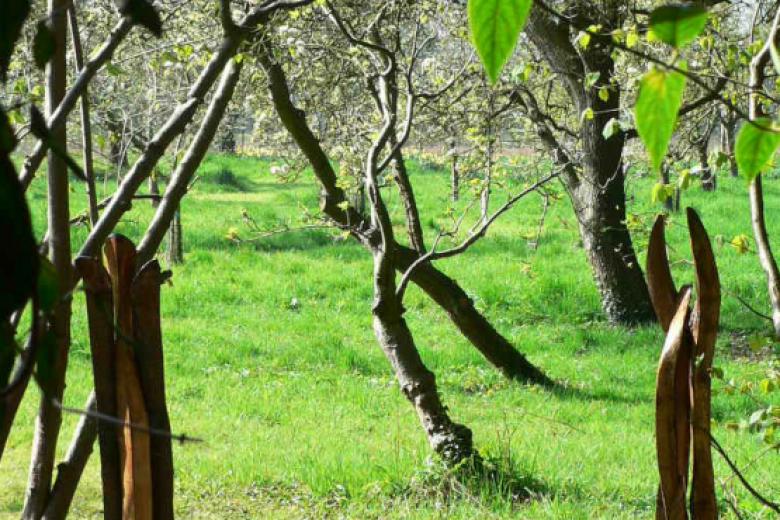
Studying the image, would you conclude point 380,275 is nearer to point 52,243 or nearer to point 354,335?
point 52,243

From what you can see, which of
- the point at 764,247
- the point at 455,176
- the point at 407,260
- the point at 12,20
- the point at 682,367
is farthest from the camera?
the point at 455,176

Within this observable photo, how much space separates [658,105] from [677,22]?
11 centimetres

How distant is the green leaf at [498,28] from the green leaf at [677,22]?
10cm

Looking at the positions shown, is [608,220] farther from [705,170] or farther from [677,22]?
[677,22]

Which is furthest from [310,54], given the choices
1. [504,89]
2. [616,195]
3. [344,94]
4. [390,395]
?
[616,195]

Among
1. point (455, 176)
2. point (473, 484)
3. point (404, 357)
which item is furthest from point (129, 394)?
point (455, 176)

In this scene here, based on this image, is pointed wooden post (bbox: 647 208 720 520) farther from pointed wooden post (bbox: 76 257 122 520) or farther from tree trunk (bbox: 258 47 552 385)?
tree trunk (bbox: 258 47 552 385)

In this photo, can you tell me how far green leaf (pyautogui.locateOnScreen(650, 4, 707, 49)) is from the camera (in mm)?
520

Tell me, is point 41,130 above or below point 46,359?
above

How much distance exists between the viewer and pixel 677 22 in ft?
1.75

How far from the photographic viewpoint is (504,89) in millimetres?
8883

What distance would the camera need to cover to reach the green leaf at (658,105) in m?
0.63

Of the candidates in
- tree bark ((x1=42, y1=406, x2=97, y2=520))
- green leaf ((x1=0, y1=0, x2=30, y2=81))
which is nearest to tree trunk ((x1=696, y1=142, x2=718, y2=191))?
tree bark ((x1=42, y1=406, x2=97, y2=520))

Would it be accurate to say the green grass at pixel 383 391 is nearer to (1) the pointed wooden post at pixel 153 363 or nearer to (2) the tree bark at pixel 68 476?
(1) the pointed wooden post at pixel 153 363
